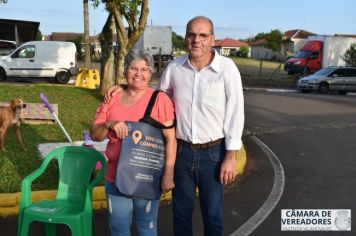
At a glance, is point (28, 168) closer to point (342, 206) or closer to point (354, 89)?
point (342, 206)

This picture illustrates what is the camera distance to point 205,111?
3.31 m

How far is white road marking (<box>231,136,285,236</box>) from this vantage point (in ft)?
16.0

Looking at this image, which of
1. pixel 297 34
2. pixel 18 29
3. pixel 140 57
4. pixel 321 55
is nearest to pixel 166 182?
pixel 140 57

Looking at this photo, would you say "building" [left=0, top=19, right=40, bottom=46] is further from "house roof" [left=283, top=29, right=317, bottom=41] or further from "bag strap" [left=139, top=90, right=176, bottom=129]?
"house roof" [left=283, top=29, right=317, bottom=41]

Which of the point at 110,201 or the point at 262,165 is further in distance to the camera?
the point at 262,165

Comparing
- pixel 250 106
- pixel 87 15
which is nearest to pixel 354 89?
pixel 250 106

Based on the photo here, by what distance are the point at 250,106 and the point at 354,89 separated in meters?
13.4

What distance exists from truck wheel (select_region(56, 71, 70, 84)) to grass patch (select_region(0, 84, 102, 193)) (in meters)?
Result: 8.75

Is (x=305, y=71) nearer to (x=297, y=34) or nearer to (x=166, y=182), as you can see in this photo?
(x=166, y=182)

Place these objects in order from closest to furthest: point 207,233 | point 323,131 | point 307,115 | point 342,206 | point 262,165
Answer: point 207,233
point 342,206
point 262,165
point 323,131
point 307,115

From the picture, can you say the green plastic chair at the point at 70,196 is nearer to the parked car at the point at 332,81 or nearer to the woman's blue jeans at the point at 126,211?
the woman's blue jeans at the point at 126,211

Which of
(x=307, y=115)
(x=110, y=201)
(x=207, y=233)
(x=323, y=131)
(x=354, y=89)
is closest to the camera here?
(x=110, y=201)

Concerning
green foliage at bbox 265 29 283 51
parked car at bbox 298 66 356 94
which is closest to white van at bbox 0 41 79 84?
parked car at bbox 298 66 356 94

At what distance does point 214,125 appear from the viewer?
3.34 m
